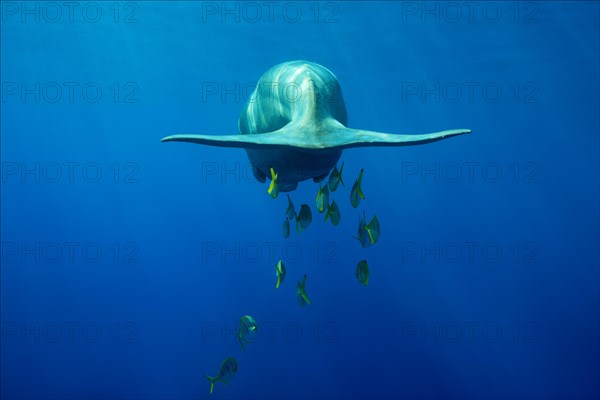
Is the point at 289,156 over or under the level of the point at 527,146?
under

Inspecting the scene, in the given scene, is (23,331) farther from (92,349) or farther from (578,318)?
(578,318)

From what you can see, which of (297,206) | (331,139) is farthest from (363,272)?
(297,206)

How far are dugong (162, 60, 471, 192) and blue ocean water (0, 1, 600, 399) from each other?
507 inches

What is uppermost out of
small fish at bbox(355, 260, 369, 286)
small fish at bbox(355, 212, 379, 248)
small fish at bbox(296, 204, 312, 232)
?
small fish at bbox(296, 204, 312, 232)

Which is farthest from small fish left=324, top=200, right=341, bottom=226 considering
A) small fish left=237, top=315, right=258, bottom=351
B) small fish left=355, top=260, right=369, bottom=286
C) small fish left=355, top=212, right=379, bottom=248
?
small fish left=237, top=315, right=258, bottom=351

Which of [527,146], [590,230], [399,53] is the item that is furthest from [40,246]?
[590,230]

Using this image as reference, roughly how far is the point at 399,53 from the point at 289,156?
16.5m

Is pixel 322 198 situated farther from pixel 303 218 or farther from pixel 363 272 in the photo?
pixel 363 272

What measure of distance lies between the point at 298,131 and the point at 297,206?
650 inches

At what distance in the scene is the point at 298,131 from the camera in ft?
13.2

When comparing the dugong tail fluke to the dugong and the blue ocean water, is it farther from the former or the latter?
the blue ocean water

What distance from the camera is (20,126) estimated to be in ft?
73.4

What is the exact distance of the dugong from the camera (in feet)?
12.2

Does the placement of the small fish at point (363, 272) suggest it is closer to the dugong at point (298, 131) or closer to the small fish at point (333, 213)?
the small fish at point (333, 213)
